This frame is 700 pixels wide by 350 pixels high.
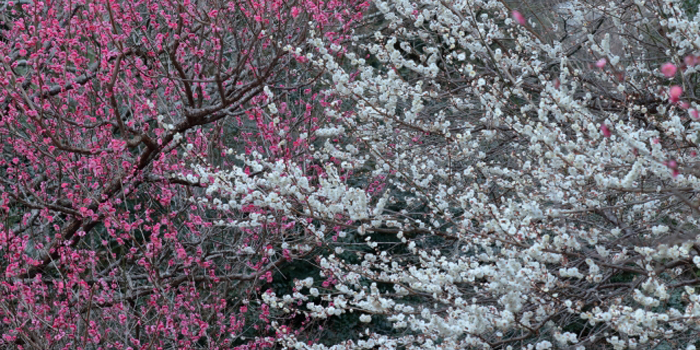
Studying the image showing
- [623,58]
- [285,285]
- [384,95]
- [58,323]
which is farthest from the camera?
[285,285]

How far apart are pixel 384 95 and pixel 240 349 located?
10.2 ft

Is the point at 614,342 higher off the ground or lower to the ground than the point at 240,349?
higher

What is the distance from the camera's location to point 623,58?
5.37m

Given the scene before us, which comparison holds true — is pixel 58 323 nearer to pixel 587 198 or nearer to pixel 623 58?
pixel 587 198

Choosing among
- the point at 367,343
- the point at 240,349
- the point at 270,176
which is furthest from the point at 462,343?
the point at 240,349

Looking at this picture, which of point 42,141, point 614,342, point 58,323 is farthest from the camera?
point 42,141

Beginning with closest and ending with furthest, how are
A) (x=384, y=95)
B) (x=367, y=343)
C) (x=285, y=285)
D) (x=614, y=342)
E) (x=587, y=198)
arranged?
(x=614, y=342), (x=587, y=198), (x=367, y=343), (x=384, y=95), (x=285, y=285)

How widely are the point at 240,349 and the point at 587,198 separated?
371 centimetres

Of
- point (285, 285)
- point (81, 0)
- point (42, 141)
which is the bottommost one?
point (285, 285)

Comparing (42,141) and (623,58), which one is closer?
(42,141)

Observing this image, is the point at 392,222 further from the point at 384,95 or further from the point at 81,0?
the point at 81,0

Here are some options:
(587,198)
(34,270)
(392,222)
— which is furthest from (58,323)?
(587,198)

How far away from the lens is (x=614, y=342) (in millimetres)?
2666

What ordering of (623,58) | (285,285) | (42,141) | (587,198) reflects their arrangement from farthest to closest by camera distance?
(285,285)
(623,58)
(42,141)
(587,198)
